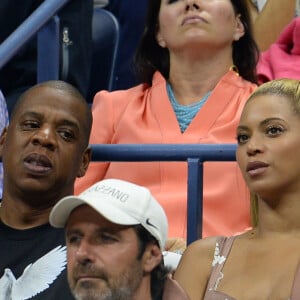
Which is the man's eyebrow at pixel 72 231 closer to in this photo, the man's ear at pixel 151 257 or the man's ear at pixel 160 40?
the man's ear at pixel 151 257

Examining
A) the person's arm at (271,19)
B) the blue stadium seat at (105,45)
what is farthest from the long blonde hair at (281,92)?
the blue stadium seat at (105,45)

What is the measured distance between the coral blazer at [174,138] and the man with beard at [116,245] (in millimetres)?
1031

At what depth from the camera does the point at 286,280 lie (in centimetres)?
338

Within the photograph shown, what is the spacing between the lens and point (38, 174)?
3.78 metres

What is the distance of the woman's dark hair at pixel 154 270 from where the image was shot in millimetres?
3180

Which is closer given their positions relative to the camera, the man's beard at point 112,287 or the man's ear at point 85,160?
the man's beard at point 112,287

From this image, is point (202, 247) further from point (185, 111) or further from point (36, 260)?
point (185, 111)

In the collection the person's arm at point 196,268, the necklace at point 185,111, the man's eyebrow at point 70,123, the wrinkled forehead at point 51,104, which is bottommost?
the necklace at point 185,111

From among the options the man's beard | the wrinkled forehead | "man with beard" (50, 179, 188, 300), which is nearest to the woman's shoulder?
"man with beard" (50, 179, 188, 300)

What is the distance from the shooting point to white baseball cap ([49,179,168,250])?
3164 millimetres

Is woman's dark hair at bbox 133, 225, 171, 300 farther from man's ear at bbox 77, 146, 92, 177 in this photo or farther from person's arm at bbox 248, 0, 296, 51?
person's arm at bbox 248, 0, 296, 51

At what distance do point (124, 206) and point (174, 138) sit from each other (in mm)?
1329

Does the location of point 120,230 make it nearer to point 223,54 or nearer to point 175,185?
point 175,185

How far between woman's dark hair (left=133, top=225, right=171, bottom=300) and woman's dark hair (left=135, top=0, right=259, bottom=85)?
1.75 metres
